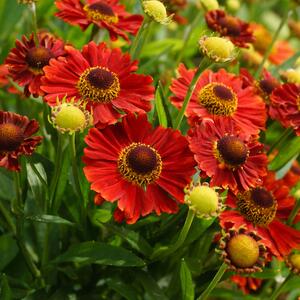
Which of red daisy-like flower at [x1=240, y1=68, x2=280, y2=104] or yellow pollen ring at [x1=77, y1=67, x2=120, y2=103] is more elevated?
red daisy-like flower at [x1=240, y1=68, x2=280, y2=104]

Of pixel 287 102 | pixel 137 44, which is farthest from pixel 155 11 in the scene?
pixel 287 102

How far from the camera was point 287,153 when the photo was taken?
1.31 m

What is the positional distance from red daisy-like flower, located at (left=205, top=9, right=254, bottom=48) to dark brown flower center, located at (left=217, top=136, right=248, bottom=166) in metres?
0.45

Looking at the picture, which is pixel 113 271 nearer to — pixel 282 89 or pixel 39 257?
pixel 39 257

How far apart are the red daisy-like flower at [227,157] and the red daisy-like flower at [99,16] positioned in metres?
0.35

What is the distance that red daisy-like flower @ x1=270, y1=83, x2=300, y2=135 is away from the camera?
124cm

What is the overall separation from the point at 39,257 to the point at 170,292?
12.6 inches

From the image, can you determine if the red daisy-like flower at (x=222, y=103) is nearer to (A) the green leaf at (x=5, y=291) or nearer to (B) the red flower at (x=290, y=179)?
(B) the red flower at (x=290, y=179)

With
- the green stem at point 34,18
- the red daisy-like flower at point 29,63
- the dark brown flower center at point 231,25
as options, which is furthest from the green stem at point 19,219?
the dark brown flower center at point 231,25

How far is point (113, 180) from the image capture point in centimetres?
103

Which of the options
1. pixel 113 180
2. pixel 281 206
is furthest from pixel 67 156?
pixel 281 206

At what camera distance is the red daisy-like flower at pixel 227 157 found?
103 cm

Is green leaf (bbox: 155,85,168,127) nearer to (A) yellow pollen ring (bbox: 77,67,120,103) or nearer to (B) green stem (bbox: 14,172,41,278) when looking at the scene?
(A) yellow pollen ring (bbox: 77,67,120,103)

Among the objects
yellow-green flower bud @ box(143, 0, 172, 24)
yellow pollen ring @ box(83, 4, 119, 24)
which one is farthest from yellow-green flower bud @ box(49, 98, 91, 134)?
yellow pollen ring @ box(83, 4, 119, 24)
